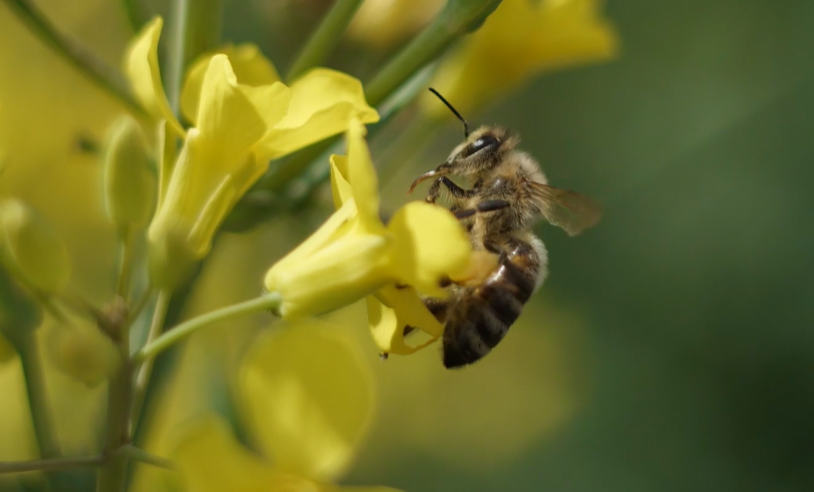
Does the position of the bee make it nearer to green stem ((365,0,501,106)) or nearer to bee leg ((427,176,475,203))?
bee leg ((427,176,475,203))

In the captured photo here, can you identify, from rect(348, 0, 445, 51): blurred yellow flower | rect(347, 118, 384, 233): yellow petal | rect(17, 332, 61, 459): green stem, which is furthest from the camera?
rect(348, 0, 445, 51): blurred yellow flower

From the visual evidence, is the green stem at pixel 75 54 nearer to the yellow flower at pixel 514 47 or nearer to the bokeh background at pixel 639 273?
the yellow flower at pixel 514 47

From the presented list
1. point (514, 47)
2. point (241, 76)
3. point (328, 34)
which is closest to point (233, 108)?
point (241, 76)

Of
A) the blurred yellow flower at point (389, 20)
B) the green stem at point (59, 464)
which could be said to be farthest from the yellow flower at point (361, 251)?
the blurred yellow flower at point (389, 20)

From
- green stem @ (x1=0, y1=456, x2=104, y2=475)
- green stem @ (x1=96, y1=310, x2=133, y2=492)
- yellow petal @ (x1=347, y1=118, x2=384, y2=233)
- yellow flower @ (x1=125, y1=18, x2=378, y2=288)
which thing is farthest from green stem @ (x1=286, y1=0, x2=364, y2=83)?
green stem @ (x1=0, y1=456, x2=104, y2=475)

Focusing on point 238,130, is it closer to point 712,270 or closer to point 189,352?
point 189,352

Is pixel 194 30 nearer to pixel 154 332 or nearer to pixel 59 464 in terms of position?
pixel 154 332
